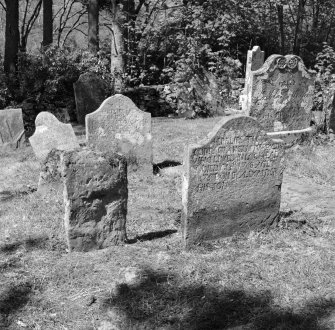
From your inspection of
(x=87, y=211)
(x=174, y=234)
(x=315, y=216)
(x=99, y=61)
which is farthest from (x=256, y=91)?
(x=99, y=61)

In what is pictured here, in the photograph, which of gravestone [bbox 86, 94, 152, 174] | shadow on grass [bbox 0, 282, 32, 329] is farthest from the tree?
shadow on grass [bbox 0, 282, 32, 329]

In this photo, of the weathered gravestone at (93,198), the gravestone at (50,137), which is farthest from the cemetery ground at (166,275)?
the gravestone at (50,137)

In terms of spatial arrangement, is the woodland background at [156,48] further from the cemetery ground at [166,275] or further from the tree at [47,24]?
the cemetery ground at [166,275]

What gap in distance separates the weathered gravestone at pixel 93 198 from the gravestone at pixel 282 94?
5280mm

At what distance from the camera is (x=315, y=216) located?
5.71 m

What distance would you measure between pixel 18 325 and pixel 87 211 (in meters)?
1.36

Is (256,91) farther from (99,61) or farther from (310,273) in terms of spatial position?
(99,61)

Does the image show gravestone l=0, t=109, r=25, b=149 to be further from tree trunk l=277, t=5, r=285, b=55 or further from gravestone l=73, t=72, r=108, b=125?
tree trunk l=277, t=5, r=285, b=55

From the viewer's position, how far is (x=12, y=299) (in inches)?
153

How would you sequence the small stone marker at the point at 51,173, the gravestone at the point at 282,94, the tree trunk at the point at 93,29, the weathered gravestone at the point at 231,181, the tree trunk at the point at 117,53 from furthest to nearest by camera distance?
the tree trunk at the point at 93,29, the tree trunk at the point at 117,53, the gravestone at the point at 282,94, the small stone marker at the point at 51,173, the weathered gravestone at the point at 231,181

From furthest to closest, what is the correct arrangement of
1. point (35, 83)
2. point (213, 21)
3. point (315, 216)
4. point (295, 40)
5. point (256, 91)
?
point (295, 40) < point (213, 21) < point (35, 83) < point (256, 91) < point (315, 216)

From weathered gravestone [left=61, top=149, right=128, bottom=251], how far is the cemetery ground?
169 millimetres

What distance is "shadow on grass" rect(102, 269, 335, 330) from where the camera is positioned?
3.50m

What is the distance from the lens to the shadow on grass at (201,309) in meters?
3.50
